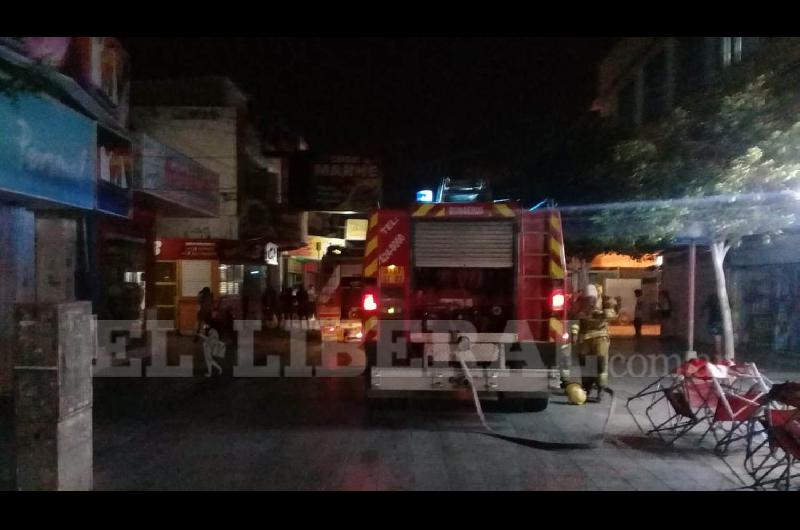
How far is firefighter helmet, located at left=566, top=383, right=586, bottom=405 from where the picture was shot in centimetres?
1098

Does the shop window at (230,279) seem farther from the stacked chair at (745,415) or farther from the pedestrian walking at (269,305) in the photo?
the stacked chair at (745,415)

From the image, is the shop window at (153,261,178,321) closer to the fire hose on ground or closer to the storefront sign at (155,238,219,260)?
the storefront sign at (155,238,219,260)

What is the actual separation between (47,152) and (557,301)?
23.6ft

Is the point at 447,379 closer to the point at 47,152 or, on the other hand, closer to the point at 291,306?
the point at 47,152

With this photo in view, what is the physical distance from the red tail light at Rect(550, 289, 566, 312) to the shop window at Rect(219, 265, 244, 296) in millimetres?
14767

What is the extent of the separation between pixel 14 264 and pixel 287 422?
480cm

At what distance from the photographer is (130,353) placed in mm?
15141

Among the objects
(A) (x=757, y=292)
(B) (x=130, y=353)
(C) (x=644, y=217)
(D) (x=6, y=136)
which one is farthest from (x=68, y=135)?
(A) (x=757, y=292)

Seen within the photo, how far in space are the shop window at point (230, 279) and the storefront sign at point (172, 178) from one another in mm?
3348

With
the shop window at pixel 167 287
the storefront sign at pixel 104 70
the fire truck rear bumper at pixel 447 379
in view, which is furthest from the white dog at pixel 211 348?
the shop window at pixel 167 287

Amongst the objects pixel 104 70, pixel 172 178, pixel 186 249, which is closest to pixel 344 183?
pixel 186 249

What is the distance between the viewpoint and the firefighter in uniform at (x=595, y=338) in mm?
11172

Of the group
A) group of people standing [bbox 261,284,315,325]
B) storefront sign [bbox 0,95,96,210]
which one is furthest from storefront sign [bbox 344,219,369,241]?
storefront sign [bbox 0,95,96,210]
